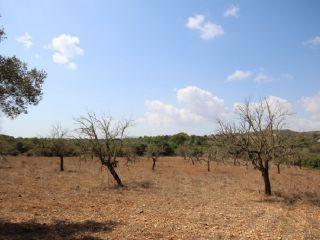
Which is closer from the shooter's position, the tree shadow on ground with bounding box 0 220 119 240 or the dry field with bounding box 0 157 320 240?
the tree shadow on ground with bounding box 0 220 119 240

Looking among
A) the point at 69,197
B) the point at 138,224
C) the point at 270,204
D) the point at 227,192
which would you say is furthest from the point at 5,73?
the point at 227,192

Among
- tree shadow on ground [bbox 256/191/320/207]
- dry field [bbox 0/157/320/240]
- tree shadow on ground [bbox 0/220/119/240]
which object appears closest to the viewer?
tree shadow on ground [bbox 0/220/119/240]

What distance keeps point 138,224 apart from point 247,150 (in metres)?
11.8

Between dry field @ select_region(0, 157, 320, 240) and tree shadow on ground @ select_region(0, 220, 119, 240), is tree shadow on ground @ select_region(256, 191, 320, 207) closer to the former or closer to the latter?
dry field @ select_region(0, 157, 320, 240)

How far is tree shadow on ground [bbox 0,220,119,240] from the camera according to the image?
13645 millimetres

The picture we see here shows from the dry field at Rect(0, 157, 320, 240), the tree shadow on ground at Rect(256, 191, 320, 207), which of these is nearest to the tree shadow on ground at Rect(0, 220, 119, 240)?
the dry field at Rect(0, 157, 320, 240)

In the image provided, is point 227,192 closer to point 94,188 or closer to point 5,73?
point 94,188

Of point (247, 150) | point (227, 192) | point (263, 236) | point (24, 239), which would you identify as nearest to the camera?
point (24, 239)

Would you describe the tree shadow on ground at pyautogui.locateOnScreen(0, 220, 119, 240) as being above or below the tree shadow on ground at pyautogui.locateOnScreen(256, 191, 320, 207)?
below

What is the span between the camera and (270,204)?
2291 cm

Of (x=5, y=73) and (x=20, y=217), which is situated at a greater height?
(x=5, y=73)

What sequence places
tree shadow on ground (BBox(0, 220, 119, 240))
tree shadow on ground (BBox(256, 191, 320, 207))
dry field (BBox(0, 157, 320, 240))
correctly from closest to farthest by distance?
tree shadow on ground (BBox(0, 220, 119, 240)) → dry field (BBox(0, 157, 320, 240)) → tree shadow on ground (BBox(256, 191, 320, 207))

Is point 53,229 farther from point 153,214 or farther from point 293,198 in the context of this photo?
point 293,198

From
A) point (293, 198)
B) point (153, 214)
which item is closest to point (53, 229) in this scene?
point (153, 214)
